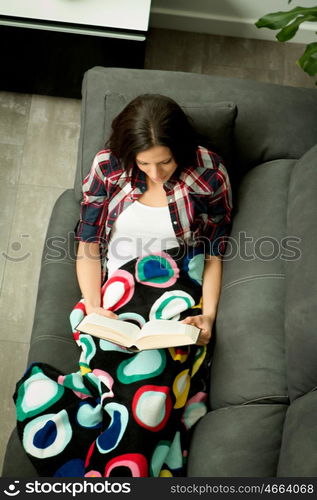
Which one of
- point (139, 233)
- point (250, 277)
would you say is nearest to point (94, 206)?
point (139, 233)

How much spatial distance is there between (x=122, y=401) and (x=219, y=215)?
636 mm

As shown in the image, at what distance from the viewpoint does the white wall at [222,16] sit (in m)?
2.72

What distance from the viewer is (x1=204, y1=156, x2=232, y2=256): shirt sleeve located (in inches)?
71.0

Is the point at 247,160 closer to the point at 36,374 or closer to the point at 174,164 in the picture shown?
the point at 174,164

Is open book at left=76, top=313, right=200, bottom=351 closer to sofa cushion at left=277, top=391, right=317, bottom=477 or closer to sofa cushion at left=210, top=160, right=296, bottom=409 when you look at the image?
sofa cushion at left=210, top=160, right=296, bottom=409

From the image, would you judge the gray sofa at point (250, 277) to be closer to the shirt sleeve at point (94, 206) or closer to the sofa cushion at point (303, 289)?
the sofa cushion at point (303, 289)

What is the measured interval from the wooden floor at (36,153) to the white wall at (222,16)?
0.04 m

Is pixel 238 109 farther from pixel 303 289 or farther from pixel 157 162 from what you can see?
pixel 303 289

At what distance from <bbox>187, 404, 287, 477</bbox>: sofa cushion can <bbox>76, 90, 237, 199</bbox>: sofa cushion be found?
79 centimetres

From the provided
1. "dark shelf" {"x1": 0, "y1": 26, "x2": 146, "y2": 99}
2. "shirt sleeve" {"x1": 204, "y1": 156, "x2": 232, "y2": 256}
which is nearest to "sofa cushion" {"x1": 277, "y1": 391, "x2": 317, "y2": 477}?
"shirt sleeve" {"x1": 204, "y1": 156, "x2": 232, "y2": 256}

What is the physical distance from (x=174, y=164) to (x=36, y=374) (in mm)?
692

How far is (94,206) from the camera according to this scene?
1.81m

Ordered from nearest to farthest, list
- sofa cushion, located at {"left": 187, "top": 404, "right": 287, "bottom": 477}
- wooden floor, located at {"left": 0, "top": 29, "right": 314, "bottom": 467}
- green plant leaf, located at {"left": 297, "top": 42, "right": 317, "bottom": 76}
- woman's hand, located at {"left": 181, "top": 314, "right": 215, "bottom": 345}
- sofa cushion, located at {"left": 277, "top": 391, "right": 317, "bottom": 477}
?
sofa cushion, located at {"left": 277, "top": 391, "right": 317, "bottom": 477}, sofa cushion, located at {"left": 187, "top": 404, "right": 287, "bottom": 477}, woman's hand, located at {"left": 181, "top": 314, "right": 215, "bottom": 345}, green plant leaf, located at {"left": 297, "top": 42, "right": 317, "bottom": 76}, wooden floor, located at {"left": 0, "top": 29, "right": 314, "bottom": 467}

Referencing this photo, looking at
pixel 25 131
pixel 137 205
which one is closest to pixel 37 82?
pixel 25 131
